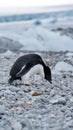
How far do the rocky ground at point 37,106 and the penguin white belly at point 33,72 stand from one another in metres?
0.07

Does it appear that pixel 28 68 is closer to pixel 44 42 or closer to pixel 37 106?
pixel 37 106

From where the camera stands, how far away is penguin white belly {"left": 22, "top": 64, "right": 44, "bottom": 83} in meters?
4.52

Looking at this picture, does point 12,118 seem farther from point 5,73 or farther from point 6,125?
point 5,73

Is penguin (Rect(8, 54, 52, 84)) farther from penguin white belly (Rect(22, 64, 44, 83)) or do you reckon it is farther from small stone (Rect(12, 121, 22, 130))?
small stone (Rect(12, 121, 22, 130))

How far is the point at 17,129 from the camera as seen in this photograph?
9.73 ft

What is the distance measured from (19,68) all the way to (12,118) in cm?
137

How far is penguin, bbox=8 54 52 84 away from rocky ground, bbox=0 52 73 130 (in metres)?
0.09

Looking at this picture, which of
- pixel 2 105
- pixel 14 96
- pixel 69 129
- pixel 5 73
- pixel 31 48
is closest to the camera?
pixel 69 129

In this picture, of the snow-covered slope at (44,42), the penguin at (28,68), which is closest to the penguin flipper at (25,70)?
the penguin at (28,68)

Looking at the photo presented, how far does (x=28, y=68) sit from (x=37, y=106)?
43.8 inches

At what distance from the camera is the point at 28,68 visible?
15.2 feet

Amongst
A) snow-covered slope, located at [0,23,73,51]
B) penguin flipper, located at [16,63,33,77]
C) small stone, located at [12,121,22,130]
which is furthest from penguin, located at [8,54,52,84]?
snow-covered slope, located at [0,23,73,51]

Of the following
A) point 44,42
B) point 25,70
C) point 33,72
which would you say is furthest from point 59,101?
point 44,42

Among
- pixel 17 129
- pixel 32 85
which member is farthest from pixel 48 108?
pixel 32 85
